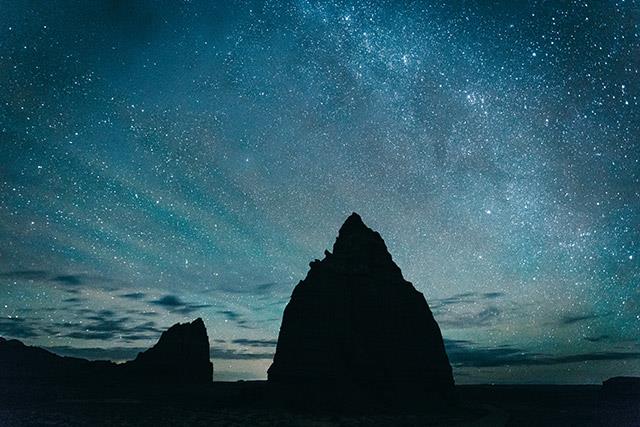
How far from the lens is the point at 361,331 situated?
187ft

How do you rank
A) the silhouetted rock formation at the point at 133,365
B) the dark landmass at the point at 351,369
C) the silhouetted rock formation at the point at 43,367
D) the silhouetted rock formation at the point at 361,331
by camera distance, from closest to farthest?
the dark landmass at the point at 351,369, the silhouetted rock formation at the point at 361,331, the silhouetted rock formation at the point at 43,367, the silhouetted rock formation at the point at 133,365

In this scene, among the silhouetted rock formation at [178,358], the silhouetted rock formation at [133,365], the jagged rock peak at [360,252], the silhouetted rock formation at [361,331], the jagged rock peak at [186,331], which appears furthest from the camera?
the jagged rock peak at [186,331]

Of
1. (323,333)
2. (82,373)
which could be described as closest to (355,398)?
(323,333)

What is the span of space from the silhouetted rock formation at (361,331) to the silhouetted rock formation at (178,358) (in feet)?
261

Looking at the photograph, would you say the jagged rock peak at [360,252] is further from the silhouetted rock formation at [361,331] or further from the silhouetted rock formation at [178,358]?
the silhouetted rock formation at [178,358]

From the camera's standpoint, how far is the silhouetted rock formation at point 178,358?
411 ft

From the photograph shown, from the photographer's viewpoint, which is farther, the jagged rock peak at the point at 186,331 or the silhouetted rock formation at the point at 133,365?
the jagged rock peak at the point at 186,331

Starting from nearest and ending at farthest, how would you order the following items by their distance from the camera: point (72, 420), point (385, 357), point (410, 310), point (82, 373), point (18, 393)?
point (72, 420), point (385, 357), point (410, 310), point (18, 393), point (82, 373)

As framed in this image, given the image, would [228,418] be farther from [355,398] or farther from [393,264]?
[393,264]

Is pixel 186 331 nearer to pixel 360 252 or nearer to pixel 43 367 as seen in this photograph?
pixel 43 367

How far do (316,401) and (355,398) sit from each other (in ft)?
13.7

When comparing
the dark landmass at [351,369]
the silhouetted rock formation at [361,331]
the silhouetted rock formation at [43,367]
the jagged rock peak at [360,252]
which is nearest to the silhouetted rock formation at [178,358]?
the silhouetted rock formation at [43,367]

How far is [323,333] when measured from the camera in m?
56.5

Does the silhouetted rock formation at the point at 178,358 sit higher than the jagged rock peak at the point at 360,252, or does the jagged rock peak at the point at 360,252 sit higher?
the jagged rock peak at the point at 360,252
